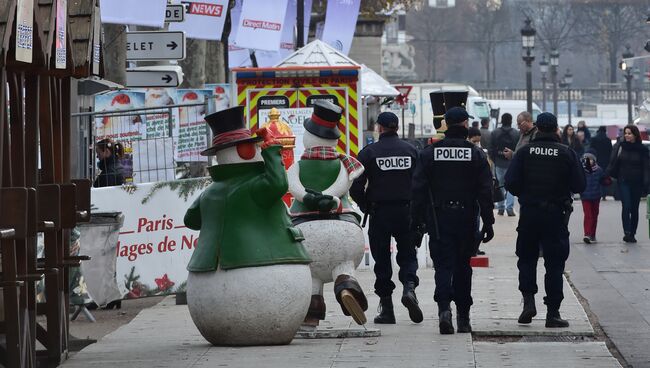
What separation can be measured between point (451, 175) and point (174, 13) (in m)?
6.09

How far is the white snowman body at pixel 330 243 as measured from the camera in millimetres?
12383

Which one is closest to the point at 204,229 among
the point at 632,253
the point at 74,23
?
the point at 74,23

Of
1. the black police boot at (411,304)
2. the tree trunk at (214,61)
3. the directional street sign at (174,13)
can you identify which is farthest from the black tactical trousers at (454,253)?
the tree trunk at (214,61)

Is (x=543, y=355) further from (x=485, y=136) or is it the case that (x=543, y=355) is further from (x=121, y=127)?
(x=485, y=136)

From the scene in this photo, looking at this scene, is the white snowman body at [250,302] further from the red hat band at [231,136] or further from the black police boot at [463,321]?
the black police boot at [463,321]

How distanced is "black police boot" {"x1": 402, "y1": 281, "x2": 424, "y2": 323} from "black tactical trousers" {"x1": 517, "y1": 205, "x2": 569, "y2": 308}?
860mm

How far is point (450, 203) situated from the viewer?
507 inches

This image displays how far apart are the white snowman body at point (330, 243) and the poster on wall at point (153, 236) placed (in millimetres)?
3382

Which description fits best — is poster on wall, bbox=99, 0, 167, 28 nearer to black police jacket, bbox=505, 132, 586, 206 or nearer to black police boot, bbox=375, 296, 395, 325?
black police boot, bbox=375, 296, 395, 325

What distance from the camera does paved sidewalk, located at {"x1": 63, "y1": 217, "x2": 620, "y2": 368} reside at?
10961 millimetres

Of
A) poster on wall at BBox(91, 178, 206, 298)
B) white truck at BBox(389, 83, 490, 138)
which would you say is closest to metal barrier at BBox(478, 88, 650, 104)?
white truck at BBox(389, 83, 490, 138)

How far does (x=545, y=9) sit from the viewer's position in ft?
431

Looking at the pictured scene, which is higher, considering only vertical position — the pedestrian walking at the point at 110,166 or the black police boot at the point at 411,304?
the pedestrian walking at the point at 110,166

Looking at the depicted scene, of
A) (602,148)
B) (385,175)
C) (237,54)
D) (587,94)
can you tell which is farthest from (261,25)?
(587,94)
